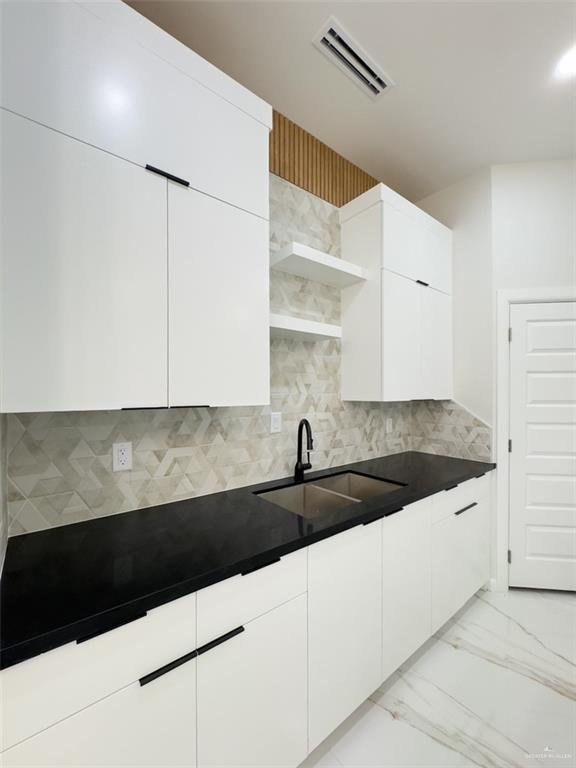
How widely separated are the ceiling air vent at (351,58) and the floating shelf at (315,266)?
0.82 meters

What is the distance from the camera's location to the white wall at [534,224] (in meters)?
2.31

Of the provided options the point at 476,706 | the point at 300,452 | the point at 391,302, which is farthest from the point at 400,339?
the point at 476,706

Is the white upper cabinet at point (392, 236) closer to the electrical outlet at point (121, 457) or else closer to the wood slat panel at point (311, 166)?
the wood slat panel at point (311, 166)

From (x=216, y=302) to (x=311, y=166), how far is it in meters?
1.41

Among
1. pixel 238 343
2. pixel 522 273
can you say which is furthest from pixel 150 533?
pixel 522 273

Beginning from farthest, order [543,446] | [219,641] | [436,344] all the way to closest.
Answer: [436,344]
[543,446]
[219,641]

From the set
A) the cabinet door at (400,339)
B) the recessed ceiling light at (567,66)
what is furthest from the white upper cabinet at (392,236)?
the recessed ceiling light at (567,66)

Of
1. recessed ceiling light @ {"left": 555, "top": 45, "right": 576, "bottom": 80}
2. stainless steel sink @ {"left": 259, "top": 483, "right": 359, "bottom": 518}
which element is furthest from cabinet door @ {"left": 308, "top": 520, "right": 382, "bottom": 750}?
recessed ceiling light @ {"left": 555, "top": 45, "right": 576, "bottom": 80}

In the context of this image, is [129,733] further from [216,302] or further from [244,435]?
[216,302]

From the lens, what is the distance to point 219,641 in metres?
0.96

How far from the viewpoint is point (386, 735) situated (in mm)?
1401

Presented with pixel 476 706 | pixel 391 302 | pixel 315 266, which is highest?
pixel 315 266

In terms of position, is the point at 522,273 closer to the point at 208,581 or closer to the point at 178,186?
the point at 178,186

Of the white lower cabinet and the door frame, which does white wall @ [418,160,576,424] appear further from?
the white lower cabinet
